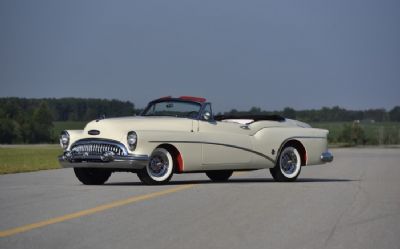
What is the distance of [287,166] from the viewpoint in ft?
56.7

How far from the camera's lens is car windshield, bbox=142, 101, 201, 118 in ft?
53.7

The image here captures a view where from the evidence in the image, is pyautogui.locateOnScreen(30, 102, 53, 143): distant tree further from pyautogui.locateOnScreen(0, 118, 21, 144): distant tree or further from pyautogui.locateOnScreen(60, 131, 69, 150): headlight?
pyautogui.locateOnScreen(60, 131, 69, 150): headlight

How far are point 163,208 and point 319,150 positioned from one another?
7.49 m

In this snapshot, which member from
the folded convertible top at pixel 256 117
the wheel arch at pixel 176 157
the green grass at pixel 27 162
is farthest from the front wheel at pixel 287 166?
the green grass at pixel 27 162

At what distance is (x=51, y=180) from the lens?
17203mm

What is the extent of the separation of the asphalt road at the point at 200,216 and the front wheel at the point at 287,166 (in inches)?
63.8

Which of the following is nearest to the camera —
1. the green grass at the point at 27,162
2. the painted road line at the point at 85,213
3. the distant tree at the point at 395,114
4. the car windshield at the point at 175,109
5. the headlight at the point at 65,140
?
the painted road line at the point at 85,213

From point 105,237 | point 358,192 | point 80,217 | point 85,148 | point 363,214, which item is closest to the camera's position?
point 105,237

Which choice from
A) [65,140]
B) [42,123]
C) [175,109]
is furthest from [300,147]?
[42,123]

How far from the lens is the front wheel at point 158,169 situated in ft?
49.7

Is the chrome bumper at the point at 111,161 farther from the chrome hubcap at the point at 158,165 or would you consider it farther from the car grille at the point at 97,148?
the chrome hubcap at the point at 158,165

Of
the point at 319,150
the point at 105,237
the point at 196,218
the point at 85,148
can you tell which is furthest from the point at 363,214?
the point at 319,150

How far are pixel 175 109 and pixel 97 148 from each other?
191 cm

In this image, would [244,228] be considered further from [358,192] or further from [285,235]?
[358,192]
